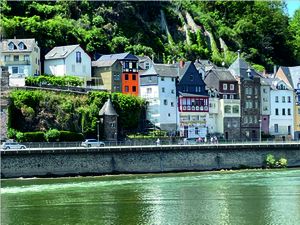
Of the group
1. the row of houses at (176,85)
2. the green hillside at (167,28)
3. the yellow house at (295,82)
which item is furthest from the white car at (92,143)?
the yellow house at (295,82)

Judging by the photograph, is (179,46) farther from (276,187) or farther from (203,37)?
(276,187)

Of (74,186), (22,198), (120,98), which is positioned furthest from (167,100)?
(22,198)

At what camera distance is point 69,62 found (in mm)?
75562

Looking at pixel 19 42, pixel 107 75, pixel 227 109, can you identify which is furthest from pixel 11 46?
pixel 227 109

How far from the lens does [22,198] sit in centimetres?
4141

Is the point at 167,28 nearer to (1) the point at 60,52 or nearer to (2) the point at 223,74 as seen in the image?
(2) the point at 223,74

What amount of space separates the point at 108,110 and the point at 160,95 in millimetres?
9988

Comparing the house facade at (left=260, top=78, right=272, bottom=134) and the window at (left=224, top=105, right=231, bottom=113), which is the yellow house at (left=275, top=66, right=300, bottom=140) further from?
the window at (left=224, top=105, right=231, bottom=113)

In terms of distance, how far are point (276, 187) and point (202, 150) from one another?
1542cm

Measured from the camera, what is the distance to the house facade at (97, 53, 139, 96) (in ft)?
254

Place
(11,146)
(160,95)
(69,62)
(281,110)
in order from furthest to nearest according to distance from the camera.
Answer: (281,110) → (160,95) → (69,62) → (11,146)

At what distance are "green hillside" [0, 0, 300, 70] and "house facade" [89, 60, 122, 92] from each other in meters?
5.06

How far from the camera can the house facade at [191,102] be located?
Answer: 3041 inches

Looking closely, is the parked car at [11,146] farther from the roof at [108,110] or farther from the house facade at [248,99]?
the house facade at [248,99]
